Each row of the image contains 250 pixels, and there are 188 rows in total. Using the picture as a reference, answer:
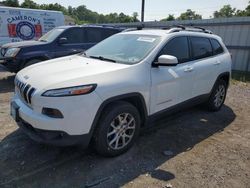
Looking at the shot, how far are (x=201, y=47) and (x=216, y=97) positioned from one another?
1.30 metres

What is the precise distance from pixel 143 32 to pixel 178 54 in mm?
721

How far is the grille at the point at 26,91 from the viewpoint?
3091 mm

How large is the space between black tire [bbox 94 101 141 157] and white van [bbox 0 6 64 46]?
8441 mm

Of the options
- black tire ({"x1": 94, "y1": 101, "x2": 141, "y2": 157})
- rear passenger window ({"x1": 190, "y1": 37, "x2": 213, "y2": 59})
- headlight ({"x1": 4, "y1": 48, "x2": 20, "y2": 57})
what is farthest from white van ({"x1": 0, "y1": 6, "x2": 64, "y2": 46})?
black tire ({"x1": 94, "y1": 101, "x2": 141, "y2": 157})

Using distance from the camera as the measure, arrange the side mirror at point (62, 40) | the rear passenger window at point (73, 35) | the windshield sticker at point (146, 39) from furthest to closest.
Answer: the rear passenger window at point (73, 35) → the side mirror at point (62, 40) → the windshield sticker at point (146, 39)

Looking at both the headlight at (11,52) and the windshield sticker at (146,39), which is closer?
the windshield sticker at (146,39)

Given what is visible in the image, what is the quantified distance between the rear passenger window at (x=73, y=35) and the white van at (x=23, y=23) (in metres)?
3.09

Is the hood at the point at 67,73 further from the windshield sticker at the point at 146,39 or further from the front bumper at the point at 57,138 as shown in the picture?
the windshield sticker at the point at 146,39

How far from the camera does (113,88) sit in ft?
10.5

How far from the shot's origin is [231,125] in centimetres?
500

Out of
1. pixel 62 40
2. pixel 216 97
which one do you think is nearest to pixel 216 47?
pixel 216 97

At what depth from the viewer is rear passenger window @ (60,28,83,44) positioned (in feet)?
27.0

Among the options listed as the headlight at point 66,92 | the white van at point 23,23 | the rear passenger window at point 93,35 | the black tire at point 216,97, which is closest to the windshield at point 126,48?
the headlight at point 66,92

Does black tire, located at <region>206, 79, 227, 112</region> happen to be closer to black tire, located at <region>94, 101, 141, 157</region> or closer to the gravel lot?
the gravel lot
